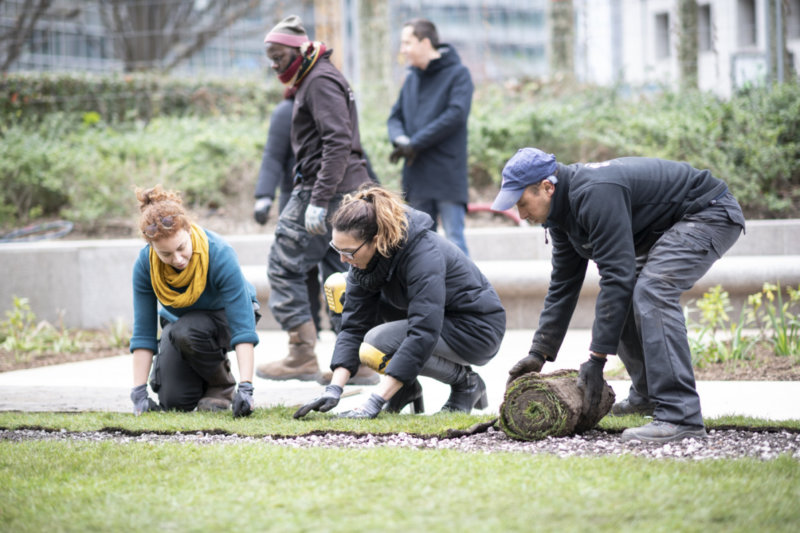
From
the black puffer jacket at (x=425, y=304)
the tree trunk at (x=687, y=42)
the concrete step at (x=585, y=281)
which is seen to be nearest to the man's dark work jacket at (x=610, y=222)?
the black puffer jacket at (x=425, y=304)

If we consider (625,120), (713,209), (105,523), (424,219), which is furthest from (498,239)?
(105,523)

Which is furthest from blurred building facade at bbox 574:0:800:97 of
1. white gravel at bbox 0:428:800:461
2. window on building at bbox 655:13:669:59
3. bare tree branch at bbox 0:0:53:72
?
bare tree branch at bbox 0:0:53:72

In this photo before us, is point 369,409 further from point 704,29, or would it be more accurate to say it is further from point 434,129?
point 704,29

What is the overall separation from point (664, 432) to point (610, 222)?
2.85 ft

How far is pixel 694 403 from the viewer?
12.8 ft

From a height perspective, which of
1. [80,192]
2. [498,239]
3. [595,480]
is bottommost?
[595,480]

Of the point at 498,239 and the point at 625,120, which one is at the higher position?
the point at 625,120

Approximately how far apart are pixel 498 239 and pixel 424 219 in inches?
158

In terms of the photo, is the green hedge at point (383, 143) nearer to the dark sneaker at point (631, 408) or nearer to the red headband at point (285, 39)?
the red headband at point (285, 39)

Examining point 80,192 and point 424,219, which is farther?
point 80,192

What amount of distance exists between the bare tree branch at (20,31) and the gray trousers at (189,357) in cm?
1549

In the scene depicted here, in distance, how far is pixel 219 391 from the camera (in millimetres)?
5273

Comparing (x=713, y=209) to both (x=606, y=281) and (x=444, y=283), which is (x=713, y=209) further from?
(x=444, y=283)

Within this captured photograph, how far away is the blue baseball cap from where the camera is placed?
12.9 ft
